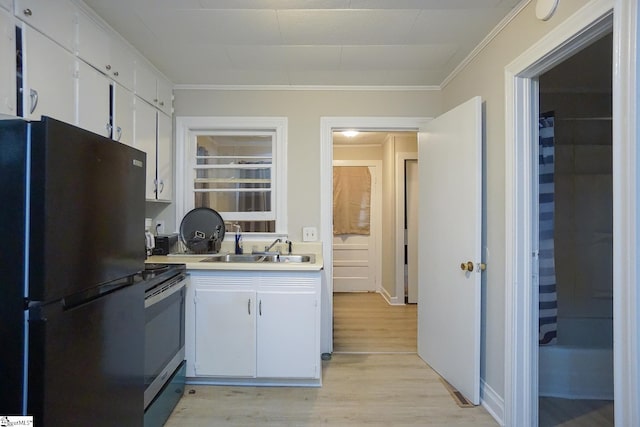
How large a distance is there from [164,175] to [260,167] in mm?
787

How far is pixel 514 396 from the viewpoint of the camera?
1847 mm

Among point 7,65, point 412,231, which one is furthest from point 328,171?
point 412,231

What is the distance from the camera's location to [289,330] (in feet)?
7.61

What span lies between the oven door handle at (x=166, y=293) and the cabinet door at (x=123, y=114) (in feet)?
3.18

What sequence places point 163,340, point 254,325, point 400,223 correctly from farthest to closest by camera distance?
1. point 400,223
2. point 254,325
3. point 163,340

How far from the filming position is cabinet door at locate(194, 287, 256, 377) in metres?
2.32

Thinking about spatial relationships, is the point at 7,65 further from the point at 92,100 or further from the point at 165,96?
the point at 165,96

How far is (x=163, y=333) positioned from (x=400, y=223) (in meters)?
3.36

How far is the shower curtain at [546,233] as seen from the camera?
215 centimetres

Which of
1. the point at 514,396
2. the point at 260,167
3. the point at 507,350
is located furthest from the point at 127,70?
the point at 514,396

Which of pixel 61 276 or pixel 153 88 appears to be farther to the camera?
pixel 153 88

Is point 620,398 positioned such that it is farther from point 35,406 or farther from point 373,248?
point 373,248

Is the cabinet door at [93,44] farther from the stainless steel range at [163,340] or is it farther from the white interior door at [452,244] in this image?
the white interior door at [452,244]

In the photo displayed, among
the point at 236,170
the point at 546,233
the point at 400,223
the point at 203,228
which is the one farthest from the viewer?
the point at 400,223
